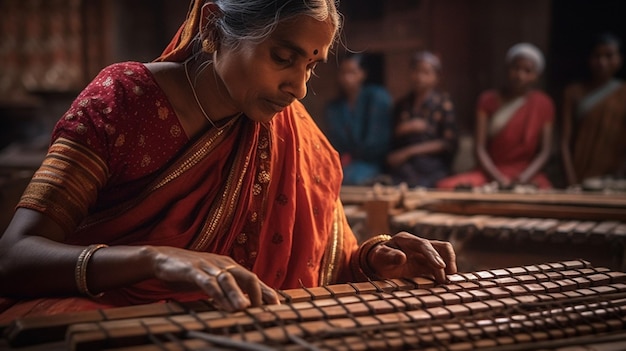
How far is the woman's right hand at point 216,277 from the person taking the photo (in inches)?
57.9

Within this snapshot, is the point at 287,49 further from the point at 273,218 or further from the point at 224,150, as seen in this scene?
the point at 273,218

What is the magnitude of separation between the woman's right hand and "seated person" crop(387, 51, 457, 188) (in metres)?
5.32

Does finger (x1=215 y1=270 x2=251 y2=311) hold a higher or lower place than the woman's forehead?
lower

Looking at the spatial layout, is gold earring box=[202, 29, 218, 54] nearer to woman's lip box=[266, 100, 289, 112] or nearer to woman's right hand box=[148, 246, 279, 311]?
woman's lip box=[266, 100, 289, 112]

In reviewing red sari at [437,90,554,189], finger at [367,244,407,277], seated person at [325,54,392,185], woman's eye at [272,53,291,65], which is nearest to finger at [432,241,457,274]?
finger at [367,244,407,277]

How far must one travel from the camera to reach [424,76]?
702cm

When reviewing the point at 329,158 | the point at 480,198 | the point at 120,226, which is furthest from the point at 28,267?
the point at 480,198

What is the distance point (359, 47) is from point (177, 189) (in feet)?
21.8

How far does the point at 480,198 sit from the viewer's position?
4.26 m

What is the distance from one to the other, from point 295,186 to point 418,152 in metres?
4.81

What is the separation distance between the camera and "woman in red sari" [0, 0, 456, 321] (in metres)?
1.71

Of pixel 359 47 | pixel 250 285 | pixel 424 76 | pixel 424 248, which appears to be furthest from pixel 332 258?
pixel 359 47

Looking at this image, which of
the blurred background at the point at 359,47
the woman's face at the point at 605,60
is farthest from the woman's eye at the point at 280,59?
the blurred background at the point at 359,47

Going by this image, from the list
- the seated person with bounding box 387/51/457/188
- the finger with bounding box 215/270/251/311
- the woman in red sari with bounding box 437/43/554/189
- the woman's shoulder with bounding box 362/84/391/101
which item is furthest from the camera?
the woman's shoulder with bounding box 362/84/391/101
